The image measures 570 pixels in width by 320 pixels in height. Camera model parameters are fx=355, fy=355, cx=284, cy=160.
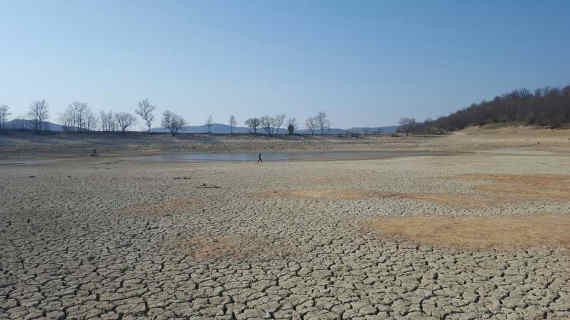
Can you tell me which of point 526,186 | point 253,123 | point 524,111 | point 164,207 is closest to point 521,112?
point 524,111

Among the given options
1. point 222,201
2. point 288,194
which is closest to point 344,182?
point 288,194

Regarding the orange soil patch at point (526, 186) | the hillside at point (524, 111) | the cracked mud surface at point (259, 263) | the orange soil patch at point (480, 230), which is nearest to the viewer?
the cracked mud surface at point (259, 263)

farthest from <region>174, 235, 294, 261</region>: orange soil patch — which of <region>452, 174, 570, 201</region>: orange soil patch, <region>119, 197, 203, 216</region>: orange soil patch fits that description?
<region>452, 174, 570, 201</region>: orange soil patch

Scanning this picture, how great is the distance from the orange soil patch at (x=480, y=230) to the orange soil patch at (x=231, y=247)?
2.62m

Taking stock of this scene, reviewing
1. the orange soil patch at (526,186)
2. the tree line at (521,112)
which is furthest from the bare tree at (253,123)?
the orange soil patch at (526,186)

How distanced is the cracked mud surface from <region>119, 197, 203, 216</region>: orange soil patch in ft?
0.11

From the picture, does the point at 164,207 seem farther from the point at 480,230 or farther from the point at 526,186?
the point at 526,186

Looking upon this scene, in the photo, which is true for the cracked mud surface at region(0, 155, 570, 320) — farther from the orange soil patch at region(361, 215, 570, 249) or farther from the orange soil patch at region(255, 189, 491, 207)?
the orange soil patch at region(361, 215, 570, 249)

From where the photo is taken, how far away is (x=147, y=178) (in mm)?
19234

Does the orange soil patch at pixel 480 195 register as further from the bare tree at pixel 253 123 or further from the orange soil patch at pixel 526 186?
the bare tree at pixel 253 123

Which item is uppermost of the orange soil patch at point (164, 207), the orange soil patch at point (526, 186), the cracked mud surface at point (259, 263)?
the orange soil patch at point (526, 186)

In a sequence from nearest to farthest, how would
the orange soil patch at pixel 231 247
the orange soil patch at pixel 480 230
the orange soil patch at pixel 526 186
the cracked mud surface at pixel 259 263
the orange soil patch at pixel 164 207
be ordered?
1. the cracked mud surface at pixel 259 263
2. the orange soil patch at pixel 231 247
3. the orange soil patch at pixel 480 230
4. the orange soil patch at pixel 164 207
5. the orange soil patch at pixel 526 186

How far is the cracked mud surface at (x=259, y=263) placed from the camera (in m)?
4.88

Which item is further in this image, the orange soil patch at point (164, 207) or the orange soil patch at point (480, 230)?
the orange soil patch at point (164, 207)
